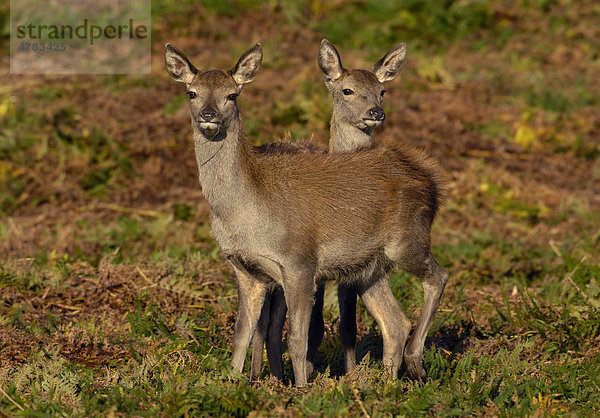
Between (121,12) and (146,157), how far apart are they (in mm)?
5857

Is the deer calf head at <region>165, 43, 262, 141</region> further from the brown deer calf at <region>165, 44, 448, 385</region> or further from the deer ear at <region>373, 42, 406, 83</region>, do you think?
the deer ear at <region>373, 42, 406, 83</region>

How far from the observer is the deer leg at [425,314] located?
7.71 meters

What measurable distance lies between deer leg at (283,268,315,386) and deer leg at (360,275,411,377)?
1.09 meters

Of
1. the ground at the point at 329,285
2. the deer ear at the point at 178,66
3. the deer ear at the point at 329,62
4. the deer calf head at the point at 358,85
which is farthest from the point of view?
the deer ear at the point at 329,62

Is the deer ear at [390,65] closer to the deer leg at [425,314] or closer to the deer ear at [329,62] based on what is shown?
the deer ear at [329,62]

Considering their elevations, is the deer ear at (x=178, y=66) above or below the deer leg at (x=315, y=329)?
above

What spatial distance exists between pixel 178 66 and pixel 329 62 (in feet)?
7.39

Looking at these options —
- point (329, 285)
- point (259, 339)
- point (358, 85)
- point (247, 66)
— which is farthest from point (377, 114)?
point (259, 339)

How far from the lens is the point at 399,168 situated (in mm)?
8000

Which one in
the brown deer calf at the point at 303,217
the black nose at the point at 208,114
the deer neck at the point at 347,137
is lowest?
the brown deer calf at the point at 303,217

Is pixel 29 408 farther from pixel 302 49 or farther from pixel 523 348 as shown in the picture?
pixel 302 49

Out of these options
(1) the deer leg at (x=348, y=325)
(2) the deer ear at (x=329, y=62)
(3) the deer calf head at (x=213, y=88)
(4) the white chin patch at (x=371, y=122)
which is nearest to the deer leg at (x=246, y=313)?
(1) the deer leg at (x=348, y=325)

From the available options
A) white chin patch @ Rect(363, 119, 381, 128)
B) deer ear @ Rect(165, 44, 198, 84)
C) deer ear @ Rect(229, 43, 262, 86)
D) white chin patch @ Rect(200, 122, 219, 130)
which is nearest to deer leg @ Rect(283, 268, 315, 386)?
white chin patch @ Rect(200, 122, 219, 130)

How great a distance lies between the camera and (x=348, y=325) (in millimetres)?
8016
